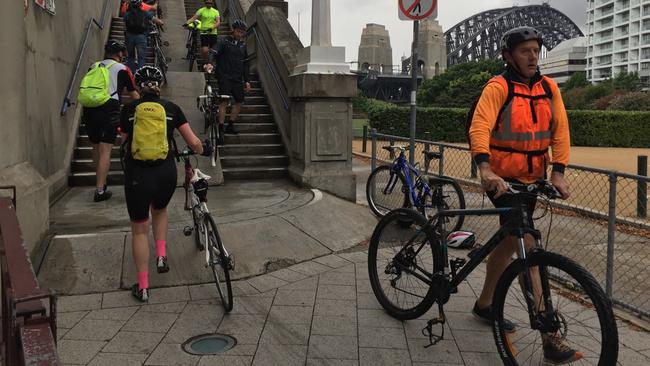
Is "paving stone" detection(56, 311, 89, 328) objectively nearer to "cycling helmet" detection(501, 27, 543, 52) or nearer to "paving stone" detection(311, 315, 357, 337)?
"paving stone" detection(311, 315, 357, 337)

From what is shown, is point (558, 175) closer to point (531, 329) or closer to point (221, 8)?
point (531, 329)

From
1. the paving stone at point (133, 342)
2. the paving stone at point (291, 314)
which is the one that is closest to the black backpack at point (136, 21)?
the paving stone at point (291, 314)

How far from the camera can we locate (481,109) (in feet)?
11.1

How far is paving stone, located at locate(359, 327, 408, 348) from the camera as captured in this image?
3672 millimetres

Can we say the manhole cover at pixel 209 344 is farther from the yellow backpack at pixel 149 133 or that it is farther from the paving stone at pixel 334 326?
the yellow backpack at pixel 149 133

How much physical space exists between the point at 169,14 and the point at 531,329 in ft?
55.9

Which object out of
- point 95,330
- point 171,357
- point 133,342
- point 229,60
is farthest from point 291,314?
point 229,60

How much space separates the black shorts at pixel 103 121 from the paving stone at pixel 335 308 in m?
3.73

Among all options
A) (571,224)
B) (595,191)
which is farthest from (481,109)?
(595,191)

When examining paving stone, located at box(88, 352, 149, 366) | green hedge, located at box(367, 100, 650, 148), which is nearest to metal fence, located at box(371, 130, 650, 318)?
paving stone, located at box(88, 352, 149, 366)

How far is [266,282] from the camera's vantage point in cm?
492

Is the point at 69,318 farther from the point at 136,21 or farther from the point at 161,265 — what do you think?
the point at 136,21

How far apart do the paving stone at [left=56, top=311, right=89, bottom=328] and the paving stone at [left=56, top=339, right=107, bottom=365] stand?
28 centimetres

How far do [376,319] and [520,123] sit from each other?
1.79 metres
